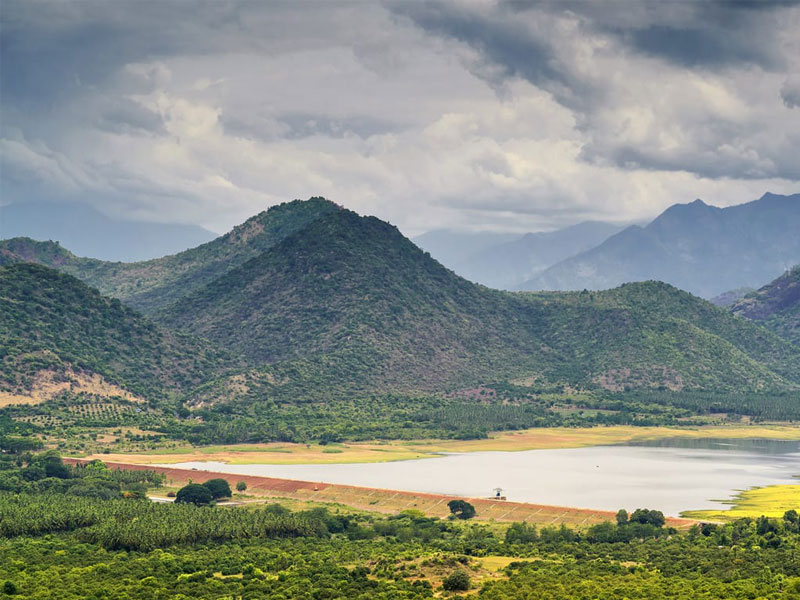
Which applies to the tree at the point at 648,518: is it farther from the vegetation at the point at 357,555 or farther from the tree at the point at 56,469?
the tree at the point at 56,469

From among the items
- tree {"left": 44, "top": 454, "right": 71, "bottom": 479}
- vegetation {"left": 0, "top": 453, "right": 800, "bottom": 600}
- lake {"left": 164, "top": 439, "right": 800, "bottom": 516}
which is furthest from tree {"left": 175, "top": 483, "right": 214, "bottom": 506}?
tree {"left": 44, "top": 454, "right": 71, "bottom": 479}

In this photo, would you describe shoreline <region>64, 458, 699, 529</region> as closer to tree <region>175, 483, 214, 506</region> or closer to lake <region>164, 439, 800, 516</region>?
lake <region>164, 439, 800, 516</region>

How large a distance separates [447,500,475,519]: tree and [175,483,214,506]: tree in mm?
32310

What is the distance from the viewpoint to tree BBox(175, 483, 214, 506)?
490 ft

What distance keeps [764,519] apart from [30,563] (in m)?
75.8

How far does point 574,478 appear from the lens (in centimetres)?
17712

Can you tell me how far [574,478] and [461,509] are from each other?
38026mm

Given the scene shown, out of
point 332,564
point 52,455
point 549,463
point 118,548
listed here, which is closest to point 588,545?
point 332,564

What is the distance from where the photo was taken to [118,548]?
4606 inches

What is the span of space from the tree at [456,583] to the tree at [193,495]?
59.8 meters

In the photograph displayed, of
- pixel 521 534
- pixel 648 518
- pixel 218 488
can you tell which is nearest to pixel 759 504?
pixel 648 518

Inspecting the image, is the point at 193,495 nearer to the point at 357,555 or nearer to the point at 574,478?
the point at 357,555

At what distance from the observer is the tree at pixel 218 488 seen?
154500 millimetres

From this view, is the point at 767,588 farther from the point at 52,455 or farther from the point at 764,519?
the point at 52,455
